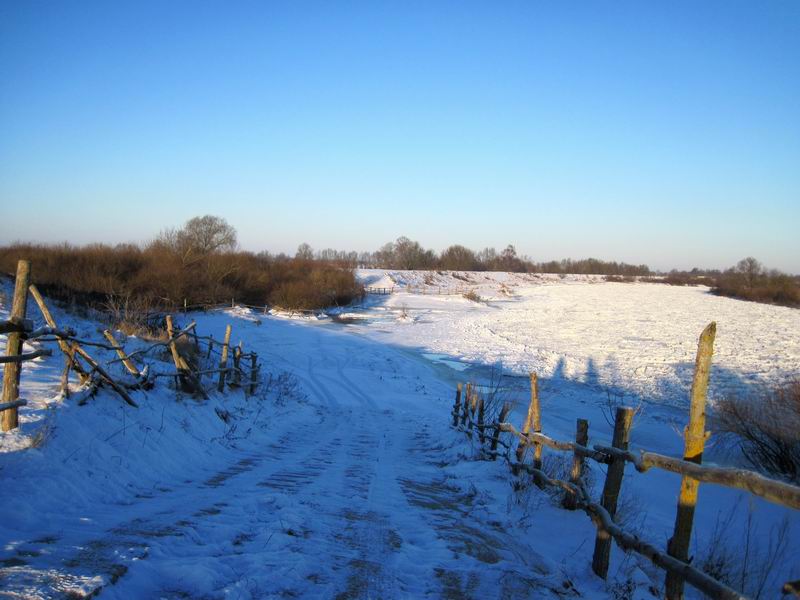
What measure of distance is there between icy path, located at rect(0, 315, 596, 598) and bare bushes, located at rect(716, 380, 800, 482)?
6.73 metres

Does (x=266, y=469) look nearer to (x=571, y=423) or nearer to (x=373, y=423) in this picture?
(x=373, y=423)

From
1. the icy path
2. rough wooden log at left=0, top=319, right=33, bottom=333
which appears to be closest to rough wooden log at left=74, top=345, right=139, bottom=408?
the icy path

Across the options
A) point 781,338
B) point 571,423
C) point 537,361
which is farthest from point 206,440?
point 781,338

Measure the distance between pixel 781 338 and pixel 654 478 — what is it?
2595cm

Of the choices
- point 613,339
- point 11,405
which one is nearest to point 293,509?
point 11,405

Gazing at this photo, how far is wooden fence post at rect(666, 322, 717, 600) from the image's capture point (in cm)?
372

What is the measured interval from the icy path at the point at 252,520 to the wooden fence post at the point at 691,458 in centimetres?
80

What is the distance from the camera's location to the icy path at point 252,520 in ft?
11.6

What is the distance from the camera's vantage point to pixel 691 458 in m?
3.94

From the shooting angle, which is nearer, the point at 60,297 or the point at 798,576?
the point at 798,576

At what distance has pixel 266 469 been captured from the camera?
729 centimetres

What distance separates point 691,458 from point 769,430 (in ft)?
30.0

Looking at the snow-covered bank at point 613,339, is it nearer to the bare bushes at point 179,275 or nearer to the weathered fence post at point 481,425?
the bare bushes at point 179,275

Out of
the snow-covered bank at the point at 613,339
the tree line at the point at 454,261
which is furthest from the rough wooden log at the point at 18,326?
the tree line at the point at 454,261
